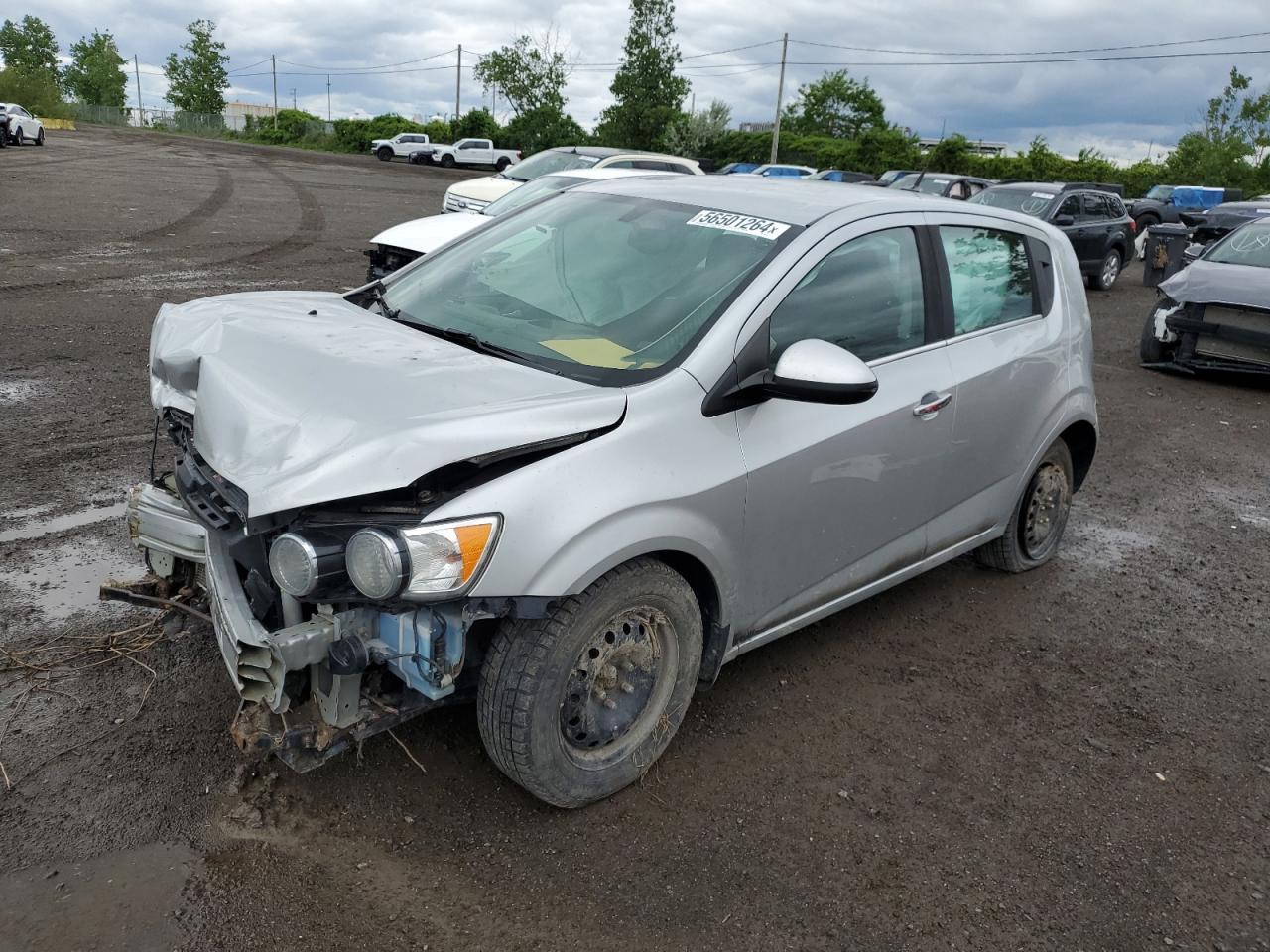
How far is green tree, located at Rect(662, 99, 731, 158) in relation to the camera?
53.9m

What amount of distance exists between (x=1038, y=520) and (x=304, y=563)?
3.78 metres

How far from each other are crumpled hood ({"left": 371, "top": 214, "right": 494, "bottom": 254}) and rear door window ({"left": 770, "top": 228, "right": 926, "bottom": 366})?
20.8 ft

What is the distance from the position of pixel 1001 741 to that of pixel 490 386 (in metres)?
2.25

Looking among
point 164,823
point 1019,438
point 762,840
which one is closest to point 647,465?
point 762,840

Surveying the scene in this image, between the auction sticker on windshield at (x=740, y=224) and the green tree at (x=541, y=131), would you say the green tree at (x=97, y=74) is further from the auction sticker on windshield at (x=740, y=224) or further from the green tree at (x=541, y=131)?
the auction sticker on windshield at (x=740, y=224)

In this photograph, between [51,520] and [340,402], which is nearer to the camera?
[340,402]

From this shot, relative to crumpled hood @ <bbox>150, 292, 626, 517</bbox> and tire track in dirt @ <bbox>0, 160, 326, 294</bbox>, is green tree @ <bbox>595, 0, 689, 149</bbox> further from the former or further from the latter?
crumpled hood @ <bbox>150, 292, 626, 517</bbox>

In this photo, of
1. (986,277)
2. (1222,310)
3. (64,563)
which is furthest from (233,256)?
(1222,310)

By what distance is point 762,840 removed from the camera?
10.1 feet

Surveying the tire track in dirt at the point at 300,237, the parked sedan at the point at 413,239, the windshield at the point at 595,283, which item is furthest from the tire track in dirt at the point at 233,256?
the windshield at the point at 595,283

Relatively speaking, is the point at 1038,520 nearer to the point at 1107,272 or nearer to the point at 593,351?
the point at 593,351

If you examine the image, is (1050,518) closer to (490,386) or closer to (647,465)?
(647,465)

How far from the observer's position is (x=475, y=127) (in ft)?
204

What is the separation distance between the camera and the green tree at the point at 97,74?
374 feet
